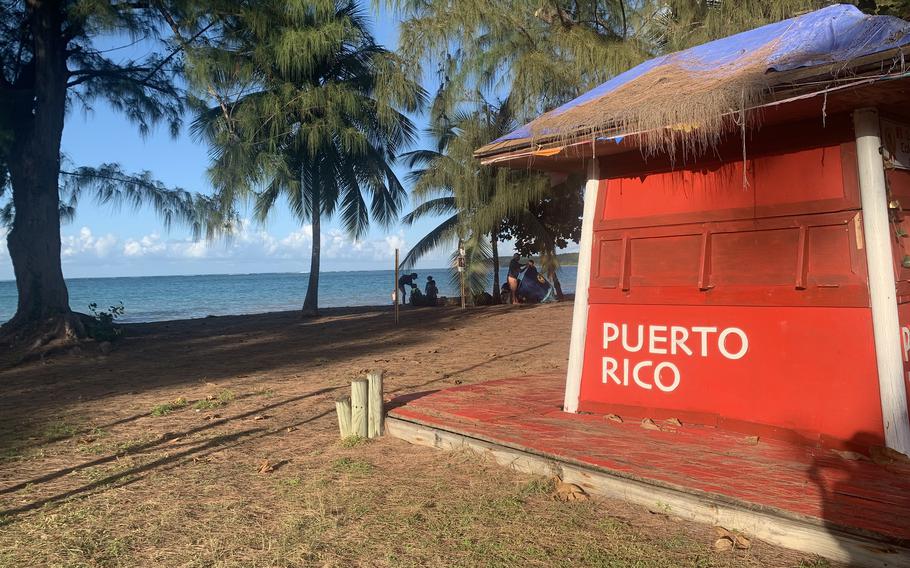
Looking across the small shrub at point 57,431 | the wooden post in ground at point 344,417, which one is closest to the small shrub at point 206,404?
the small shrub at point 57,431

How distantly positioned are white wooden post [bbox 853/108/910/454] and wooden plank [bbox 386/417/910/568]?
148 cm

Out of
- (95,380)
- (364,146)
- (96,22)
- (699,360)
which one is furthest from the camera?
(364,146)

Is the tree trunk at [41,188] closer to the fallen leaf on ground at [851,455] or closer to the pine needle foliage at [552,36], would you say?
the pine needle foliage at [552,36]

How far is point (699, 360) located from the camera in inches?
227

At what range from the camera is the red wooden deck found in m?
3.85

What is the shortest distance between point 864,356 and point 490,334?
32.2ft

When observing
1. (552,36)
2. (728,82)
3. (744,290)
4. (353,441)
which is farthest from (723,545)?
(552,36)

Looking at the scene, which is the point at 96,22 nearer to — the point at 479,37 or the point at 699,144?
the point at 479,37

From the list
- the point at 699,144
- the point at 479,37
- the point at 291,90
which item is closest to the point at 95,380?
the point at 479,37

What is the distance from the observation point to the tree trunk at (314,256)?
2098cm

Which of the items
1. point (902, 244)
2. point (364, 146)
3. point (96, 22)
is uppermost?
point (96, 22)

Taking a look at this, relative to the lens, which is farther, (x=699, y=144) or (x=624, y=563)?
(x=699, y=144)

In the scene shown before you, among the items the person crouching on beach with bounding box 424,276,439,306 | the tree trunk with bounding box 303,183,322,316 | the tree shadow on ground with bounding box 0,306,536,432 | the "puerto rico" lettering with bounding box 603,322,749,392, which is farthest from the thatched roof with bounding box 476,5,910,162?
the person crouching on beach with bounding box 424,276,439,306

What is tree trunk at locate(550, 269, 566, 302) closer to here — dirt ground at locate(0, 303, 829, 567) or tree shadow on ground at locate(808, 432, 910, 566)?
dirt ground at locate(0, 303, 829, 567)
